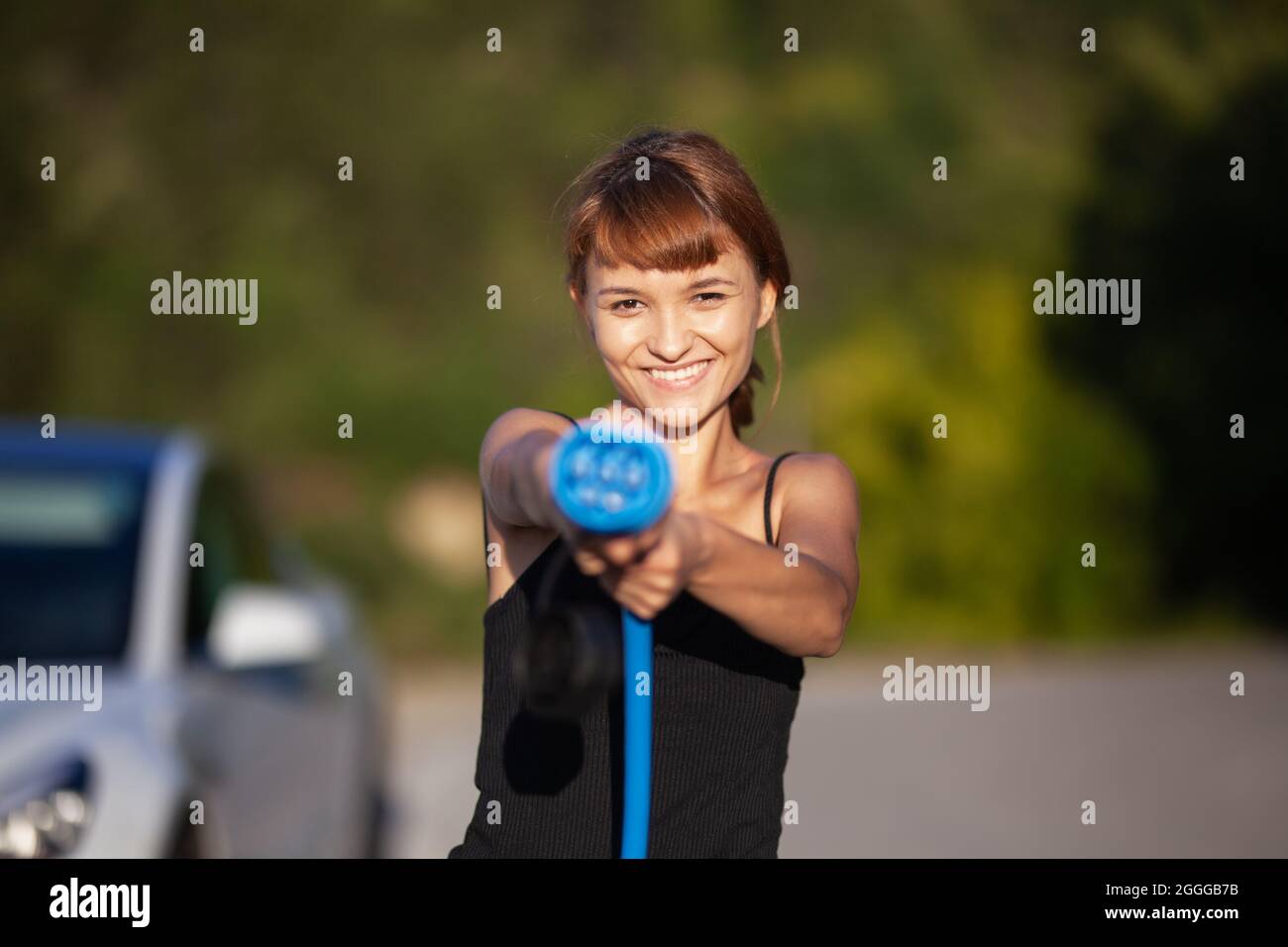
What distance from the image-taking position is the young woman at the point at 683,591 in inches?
84.6

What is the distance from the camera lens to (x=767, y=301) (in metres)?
2.37

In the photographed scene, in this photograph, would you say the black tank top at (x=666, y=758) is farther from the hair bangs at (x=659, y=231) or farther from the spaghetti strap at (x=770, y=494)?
the hair bangs at (x=659, y=231)

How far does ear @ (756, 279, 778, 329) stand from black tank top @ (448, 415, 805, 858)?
43 centimetres

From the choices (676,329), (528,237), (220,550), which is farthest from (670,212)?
(528,237)

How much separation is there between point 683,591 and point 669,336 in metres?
0.33

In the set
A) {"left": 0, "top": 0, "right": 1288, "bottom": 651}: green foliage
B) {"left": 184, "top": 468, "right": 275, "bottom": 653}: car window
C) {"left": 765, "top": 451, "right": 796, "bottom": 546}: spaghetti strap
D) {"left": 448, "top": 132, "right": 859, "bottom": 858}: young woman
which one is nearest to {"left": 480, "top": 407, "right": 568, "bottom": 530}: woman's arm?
{"left": 448, "top": 132, "right": 859, "bottom": 858}: young woman

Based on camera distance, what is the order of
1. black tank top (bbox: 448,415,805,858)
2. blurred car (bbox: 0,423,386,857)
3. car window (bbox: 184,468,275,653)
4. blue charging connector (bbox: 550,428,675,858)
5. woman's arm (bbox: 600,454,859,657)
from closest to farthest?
blue charging connector (bbox: 550,428,675,858)
woman's arm (bbox: 600,454,859,657)
black tank top (bbox: 448,415,805,858)
blurred car (bbox: 0,423,386,857)
car window (bbox: 184,468,275,653)

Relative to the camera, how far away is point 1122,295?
15.2m

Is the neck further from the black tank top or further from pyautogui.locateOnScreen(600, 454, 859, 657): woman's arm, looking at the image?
the black tank top

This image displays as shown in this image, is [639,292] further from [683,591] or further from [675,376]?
[683,591]

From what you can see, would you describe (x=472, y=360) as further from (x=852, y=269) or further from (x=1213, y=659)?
(x=1213, y=659)

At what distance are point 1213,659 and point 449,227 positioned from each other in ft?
24.8

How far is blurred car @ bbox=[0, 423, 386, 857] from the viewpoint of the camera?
411 cm
